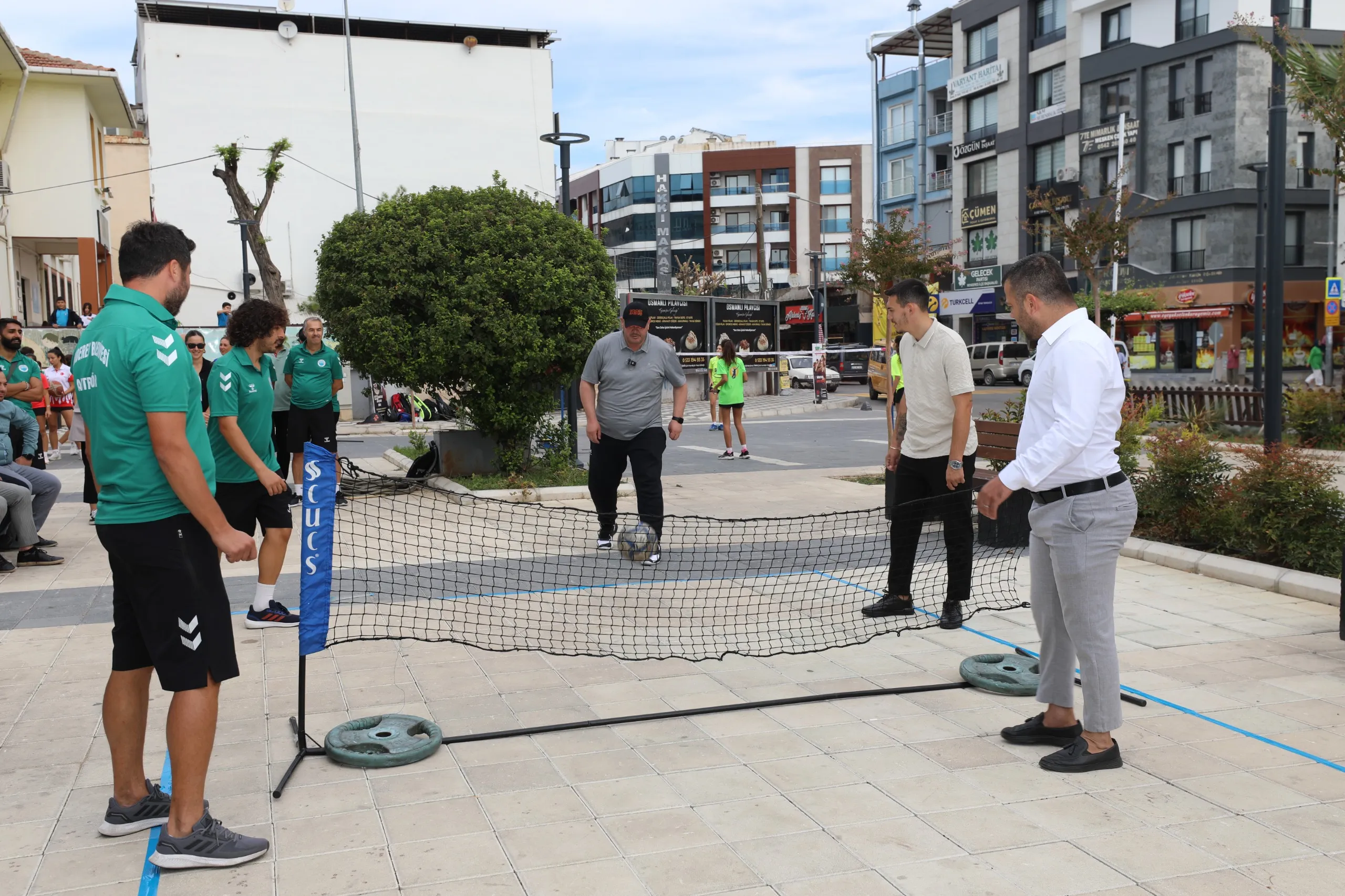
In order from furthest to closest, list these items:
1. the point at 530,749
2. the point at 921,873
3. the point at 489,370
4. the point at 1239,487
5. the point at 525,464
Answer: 1. the point at 525,464
2. the point at 489,370
3. the point at 1239,487
4. the point at 530,749
5. the point at 921,873

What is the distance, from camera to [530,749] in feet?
15.2

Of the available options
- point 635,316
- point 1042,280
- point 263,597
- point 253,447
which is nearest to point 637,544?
point 635,316

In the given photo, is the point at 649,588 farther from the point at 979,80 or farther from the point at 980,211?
the point at 979,80

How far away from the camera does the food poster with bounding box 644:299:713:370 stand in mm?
34344

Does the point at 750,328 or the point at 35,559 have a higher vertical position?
the point at 750,328

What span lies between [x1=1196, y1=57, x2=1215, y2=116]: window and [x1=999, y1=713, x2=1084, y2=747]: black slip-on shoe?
42.9 meters

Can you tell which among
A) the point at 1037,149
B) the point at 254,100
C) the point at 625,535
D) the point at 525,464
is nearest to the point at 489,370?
the point at 525,464

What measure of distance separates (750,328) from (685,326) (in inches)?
115

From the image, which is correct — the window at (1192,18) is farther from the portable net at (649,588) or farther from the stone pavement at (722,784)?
the stone pavement at (722,784)

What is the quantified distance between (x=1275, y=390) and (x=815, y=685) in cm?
752

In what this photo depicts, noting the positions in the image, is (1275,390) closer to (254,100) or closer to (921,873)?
(921,873)

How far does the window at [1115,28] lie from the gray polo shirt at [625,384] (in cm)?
4253

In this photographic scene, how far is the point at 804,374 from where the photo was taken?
44.9m

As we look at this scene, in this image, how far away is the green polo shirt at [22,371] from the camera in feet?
30.5
